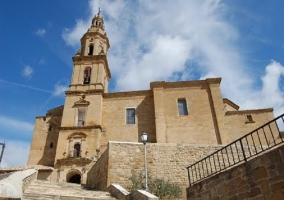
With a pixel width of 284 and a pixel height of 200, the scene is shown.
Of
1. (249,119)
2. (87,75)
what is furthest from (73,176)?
(249,119)

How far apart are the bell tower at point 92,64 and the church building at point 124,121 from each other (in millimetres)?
136

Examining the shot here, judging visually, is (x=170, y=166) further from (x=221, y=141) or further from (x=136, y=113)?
(x=136, y=113)

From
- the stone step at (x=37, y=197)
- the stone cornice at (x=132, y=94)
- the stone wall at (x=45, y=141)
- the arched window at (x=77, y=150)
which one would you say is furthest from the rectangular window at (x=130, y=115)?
the stone step at (x=37, y=197)

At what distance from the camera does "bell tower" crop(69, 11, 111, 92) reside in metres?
27.5

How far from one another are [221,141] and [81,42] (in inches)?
867

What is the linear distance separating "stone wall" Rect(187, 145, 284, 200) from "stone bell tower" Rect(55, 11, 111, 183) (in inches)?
670

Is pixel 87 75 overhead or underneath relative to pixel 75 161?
overhead

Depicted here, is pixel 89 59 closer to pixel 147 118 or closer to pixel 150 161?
pixel 147 118

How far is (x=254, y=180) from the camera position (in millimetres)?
5461

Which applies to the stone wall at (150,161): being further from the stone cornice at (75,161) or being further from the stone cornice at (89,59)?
the stone cornice at (89,59)

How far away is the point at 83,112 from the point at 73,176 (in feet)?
21.6

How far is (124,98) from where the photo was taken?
87.6ft

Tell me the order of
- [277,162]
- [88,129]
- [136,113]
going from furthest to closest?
1. [136,113]
2. [88,129]
3. [277,162]

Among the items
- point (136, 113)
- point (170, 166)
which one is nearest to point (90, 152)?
point (136, 113)
